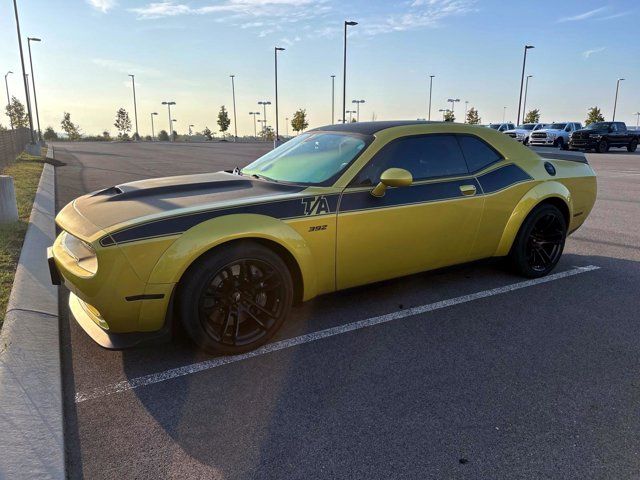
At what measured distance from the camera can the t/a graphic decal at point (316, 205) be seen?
11.0 feet

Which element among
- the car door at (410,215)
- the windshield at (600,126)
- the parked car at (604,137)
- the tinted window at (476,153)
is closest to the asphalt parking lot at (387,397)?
the car door at (410,215)

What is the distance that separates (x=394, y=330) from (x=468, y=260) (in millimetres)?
1179

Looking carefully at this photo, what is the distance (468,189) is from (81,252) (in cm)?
303

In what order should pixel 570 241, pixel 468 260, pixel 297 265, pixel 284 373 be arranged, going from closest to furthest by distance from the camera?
pixel 284 373
pixel 297 265
pixel 468 260
pixel 570 241

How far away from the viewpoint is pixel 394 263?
3811mm

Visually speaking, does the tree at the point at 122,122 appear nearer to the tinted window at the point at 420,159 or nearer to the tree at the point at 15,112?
the tree at the point at 15,112

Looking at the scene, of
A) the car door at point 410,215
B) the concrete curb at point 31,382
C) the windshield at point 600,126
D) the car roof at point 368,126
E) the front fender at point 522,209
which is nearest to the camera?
the concrete curb at point 31,382

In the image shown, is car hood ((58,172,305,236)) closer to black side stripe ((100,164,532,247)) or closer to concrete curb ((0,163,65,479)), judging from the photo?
black side stripe ((100,164,532,247))

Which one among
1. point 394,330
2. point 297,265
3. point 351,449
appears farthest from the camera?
point 394,330

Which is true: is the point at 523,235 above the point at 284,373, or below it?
above

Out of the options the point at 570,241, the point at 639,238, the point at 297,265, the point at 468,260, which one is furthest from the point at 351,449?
the point at 639,238

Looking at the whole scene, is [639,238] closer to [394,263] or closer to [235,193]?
[394,263]

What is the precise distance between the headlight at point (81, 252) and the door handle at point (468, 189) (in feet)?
9.46

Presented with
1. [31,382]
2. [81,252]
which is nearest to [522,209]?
[81,252]
